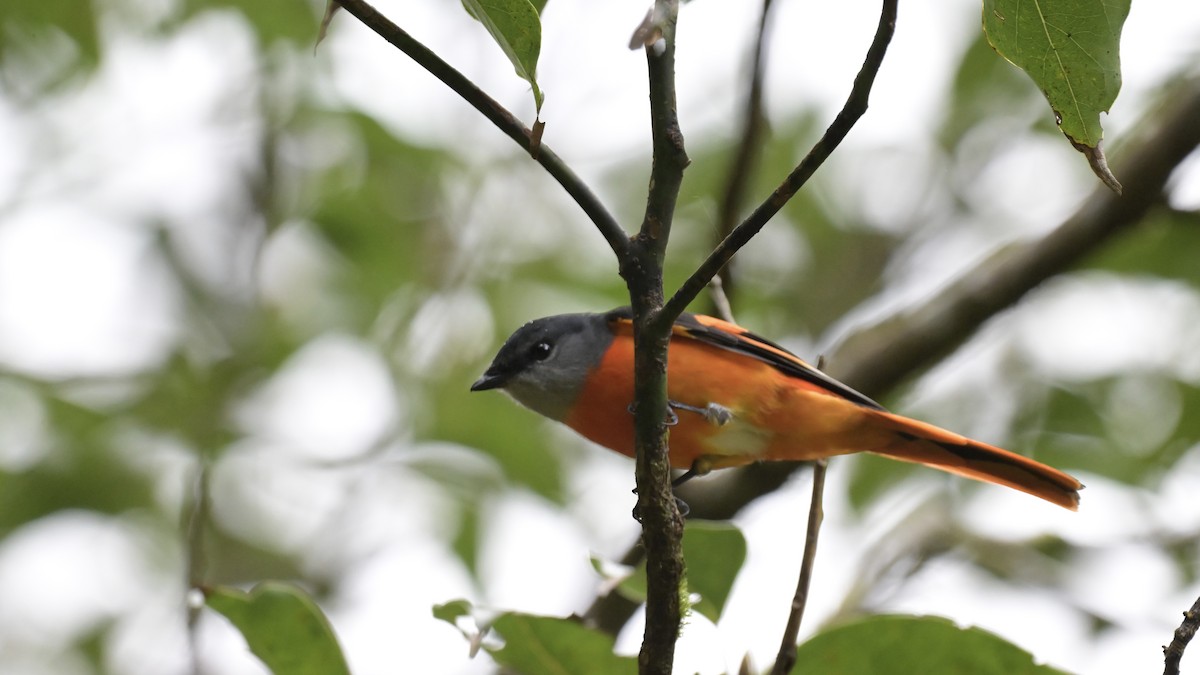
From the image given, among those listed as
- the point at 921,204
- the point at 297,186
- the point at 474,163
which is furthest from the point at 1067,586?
the point at 297,186

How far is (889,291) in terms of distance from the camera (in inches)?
238

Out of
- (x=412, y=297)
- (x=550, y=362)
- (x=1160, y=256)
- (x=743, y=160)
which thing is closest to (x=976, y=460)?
(x=743, y=160)

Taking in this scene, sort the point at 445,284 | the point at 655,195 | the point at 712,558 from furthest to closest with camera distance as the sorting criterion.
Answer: the point at 445,284 < the point at 712,558 < the point at 655,195

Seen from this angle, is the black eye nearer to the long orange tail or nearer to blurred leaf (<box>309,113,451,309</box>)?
the long orange tail

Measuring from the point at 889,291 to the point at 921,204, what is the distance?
0.67 metres

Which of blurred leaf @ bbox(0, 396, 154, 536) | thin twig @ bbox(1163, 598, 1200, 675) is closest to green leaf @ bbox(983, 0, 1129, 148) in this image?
thin twig @ bbox(1163, 598, 1200, 675)

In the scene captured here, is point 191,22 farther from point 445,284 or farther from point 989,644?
point 989,644

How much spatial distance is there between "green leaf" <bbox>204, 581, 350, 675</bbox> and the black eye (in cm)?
142

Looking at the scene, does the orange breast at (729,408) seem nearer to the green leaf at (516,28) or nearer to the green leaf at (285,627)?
the green leaf at (285,627)

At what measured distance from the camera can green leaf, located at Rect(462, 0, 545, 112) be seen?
6.66ft

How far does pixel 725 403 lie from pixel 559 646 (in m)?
1.24

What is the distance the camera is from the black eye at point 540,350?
395 cm

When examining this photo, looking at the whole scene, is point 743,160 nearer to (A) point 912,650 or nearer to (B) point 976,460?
(B) point 976,460

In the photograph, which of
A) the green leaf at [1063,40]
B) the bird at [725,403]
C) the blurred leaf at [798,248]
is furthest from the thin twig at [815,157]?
the blurred leaf at [798,248]
